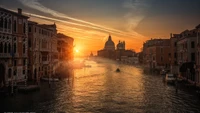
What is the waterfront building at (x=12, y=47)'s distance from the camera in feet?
109

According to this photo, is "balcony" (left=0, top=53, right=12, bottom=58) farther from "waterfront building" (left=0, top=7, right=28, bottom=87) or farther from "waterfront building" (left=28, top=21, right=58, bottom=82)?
"waterfront building" (left=28, top=21, right=58, bottom=82)

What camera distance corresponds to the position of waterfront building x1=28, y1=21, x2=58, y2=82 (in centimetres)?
4509

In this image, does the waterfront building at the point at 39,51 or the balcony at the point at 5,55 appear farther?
the waterfront building at the point at 39,51

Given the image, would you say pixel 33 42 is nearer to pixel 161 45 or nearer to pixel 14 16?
pixel 14 16

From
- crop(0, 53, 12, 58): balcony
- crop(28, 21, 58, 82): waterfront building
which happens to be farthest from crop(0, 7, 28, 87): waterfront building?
crop(28, 21, 58, 82): waterfront building

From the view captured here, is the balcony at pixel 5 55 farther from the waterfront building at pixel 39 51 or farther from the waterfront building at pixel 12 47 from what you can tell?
the waterfront building at pixel 39 51

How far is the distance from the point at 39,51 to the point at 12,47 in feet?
42.2

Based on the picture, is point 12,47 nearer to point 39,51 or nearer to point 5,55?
point 5,55

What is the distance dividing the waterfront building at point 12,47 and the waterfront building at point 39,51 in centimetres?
507

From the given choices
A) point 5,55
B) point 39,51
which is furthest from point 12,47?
point 39,51

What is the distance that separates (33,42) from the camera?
148 ft

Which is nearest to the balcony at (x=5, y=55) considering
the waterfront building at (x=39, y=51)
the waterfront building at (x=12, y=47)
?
the waterfront building at (x=12, y=47)

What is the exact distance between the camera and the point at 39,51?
159 ft

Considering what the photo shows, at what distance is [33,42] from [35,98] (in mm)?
18687
